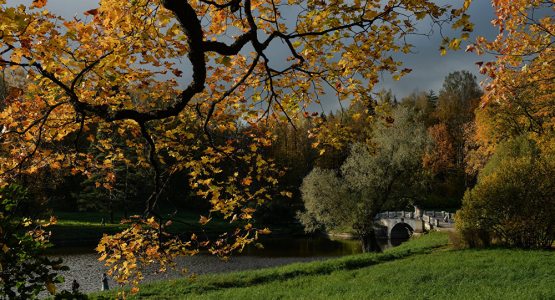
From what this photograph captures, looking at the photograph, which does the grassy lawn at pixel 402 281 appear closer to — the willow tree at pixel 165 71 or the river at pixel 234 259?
the river at pixel 234 259

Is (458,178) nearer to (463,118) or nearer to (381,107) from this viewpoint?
(463,118)

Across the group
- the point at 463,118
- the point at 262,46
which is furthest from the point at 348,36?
the point at 463,118

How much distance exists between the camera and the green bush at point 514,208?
22.3 meters

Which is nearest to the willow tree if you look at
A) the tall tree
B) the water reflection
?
the tall tree

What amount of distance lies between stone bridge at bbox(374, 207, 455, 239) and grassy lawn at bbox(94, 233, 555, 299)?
2282 cm

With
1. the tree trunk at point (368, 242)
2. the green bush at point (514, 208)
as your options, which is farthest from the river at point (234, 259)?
the green bush at point (514, 208)

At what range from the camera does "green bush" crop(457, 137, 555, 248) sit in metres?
22.3

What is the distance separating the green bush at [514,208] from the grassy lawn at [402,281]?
6.85 feet

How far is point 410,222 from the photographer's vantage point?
49312mm

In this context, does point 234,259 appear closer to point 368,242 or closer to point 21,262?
point 368,242

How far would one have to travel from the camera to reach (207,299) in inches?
623

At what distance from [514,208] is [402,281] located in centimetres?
1048

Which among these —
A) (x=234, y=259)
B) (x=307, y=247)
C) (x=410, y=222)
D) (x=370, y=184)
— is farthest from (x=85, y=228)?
(x=410, y=222)

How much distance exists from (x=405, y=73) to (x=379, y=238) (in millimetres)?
49524
